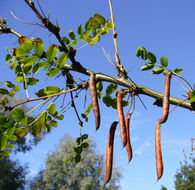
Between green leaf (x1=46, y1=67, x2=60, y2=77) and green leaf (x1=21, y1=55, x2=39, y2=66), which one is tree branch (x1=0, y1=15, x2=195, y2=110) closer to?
green leaf (x1=46, y1=67, x2=60, y2=77)

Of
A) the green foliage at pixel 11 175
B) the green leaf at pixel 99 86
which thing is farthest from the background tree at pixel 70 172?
the green leaf at pixel 99 86

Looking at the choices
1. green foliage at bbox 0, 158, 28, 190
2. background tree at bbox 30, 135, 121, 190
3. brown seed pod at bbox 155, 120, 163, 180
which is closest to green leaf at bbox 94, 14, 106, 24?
brown seed pod at bbox 155, 120, 163, 180

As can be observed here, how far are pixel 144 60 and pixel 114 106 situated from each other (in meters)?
0.49

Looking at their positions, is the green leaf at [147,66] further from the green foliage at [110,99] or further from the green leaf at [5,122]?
the green leaf at [5,122]

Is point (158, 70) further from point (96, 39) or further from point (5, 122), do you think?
point (5, 122)

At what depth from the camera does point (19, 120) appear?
4.87 ft

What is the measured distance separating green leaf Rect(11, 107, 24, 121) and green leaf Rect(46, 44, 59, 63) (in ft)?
1.21

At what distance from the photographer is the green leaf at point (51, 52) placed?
4.55 feet

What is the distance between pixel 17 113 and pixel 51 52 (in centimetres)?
44

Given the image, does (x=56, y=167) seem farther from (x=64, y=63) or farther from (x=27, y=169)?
(x=64, y=63)

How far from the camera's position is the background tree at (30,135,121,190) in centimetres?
3338

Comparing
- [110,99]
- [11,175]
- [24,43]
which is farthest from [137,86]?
[11,175]

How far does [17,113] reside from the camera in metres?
1.45

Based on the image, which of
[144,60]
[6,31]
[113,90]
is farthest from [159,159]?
[6,31]
